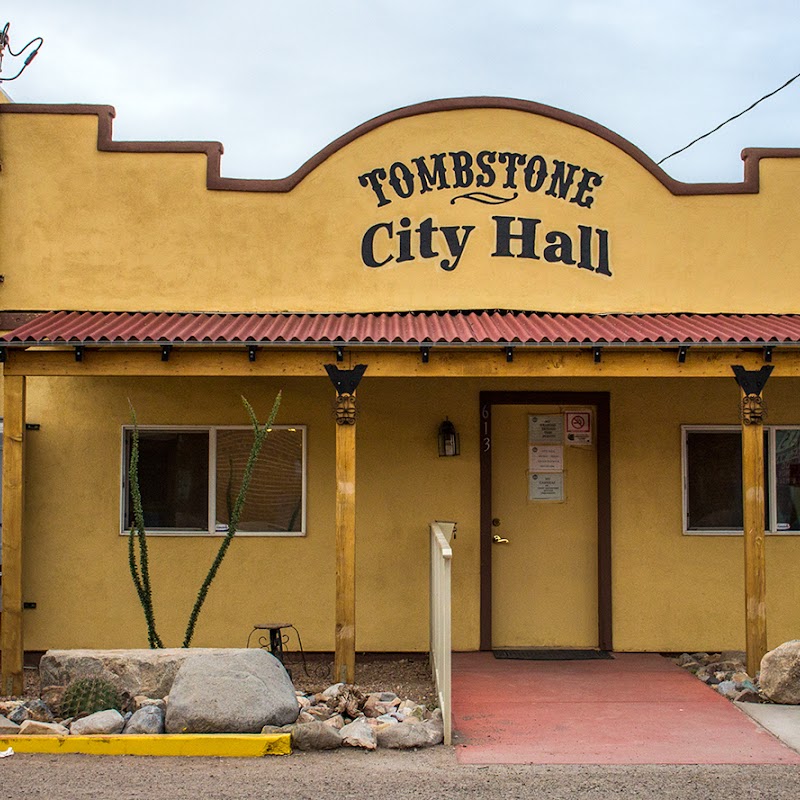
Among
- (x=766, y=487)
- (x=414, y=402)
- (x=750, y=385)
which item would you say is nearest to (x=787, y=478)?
(x=766, y=487)

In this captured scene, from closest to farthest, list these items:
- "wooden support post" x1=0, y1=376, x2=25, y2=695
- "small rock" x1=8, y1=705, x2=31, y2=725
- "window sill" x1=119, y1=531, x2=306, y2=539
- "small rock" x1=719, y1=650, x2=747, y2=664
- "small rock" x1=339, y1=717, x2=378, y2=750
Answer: "small rock" x1=339, y1=717, x2=378, y2=750 < "small rock" x1=8, y1=705, x2=31, y2=725 < "wooden support post" x1=0, y1=376, x2=25, y2=695 < "small rock" x1=719, y1=650, x2=747, y2=664 < "window sill" x1=119, y1=531, x2=306, y2=539

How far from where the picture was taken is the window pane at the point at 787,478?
10.2 m

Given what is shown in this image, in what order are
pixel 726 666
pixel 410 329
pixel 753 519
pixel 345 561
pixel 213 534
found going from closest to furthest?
1. pixel 345 561
2. pixel 753 519
3. pixel 410 329
4. pixel 726 666
5. pixel 213 534

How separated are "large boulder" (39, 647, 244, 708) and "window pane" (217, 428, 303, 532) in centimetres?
248

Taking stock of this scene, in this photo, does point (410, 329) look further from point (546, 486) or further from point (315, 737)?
point (315, 737)

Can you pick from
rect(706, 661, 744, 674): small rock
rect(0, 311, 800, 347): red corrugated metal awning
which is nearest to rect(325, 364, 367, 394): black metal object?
rect(0, 311, 800, 347): red corrugated metal awning

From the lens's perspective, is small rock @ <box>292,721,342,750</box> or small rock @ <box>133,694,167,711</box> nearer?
small rock @ <box>292,721,342,750</box>

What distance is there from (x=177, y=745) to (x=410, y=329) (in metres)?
3.92

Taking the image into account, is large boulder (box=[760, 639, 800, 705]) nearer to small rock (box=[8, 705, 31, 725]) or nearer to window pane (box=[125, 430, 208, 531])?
window pane (box=[125, 430, 208, 531])

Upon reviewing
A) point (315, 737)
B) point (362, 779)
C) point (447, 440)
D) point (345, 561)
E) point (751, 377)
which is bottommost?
point (362, 779)

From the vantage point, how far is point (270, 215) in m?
10.2

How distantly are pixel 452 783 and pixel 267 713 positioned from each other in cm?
144

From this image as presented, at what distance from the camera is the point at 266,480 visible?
10.1 m

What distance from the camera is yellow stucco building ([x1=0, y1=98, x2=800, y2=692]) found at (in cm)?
998
